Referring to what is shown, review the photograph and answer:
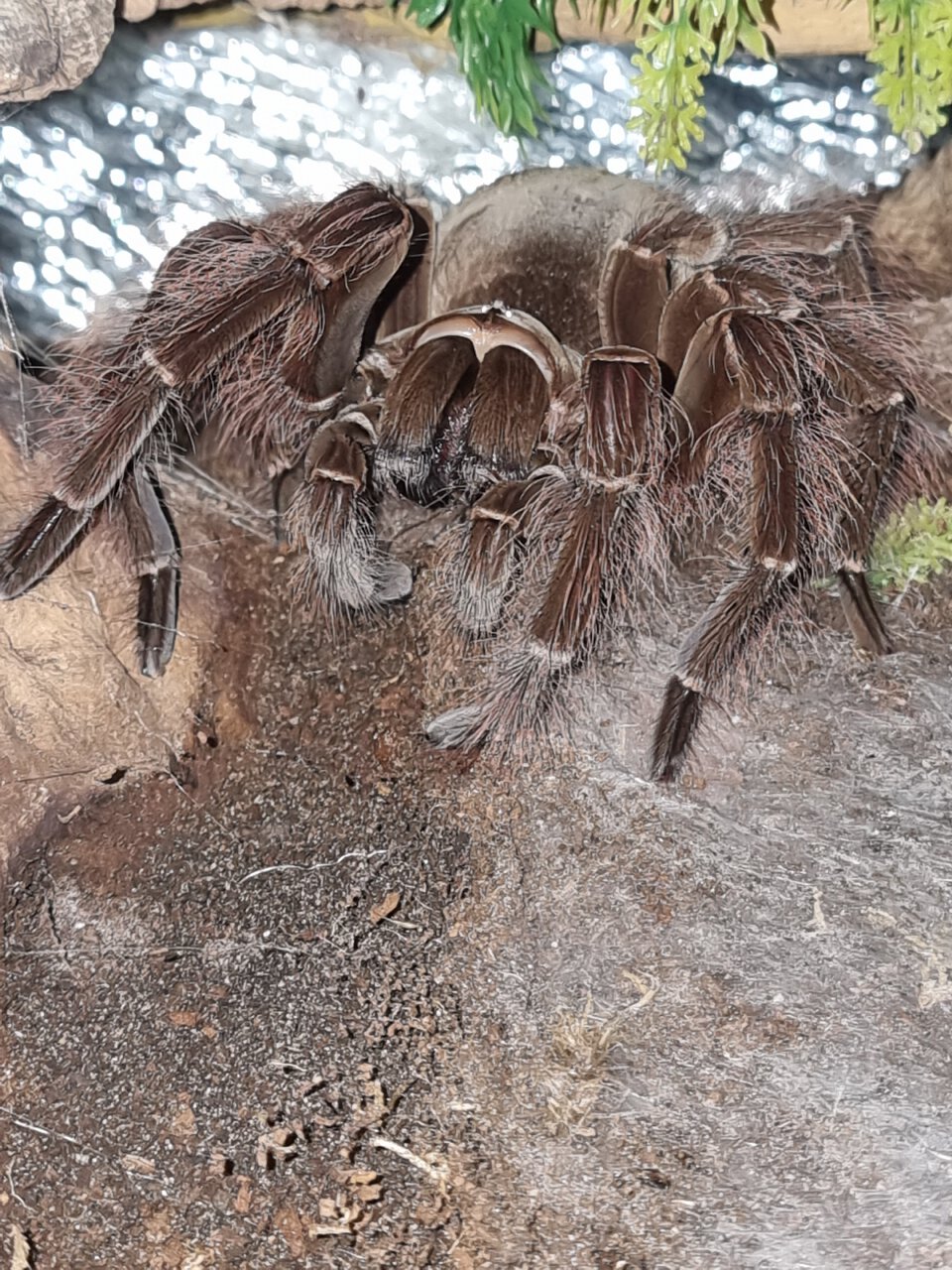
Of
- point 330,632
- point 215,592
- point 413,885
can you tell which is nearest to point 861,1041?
point 413,885

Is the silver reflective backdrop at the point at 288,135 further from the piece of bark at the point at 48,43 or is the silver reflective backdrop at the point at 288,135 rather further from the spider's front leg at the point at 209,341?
the spider's front leg at the point at 209,341

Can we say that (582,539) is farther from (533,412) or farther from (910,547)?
(910,547)

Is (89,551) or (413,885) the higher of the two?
(89,551)

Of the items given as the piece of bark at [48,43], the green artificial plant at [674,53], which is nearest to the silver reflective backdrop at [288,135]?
the green artificial plant at [674,53]

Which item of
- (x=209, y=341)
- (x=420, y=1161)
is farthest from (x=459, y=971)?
(x=209, y=341)

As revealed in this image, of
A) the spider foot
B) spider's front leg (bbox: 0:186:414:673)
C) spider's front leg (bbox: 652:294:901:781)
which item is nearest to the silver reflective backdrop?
spider's front leg (bbox: 0:186:414:673)

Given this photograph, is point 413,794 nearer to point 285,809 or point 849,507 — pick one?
point 285,809
